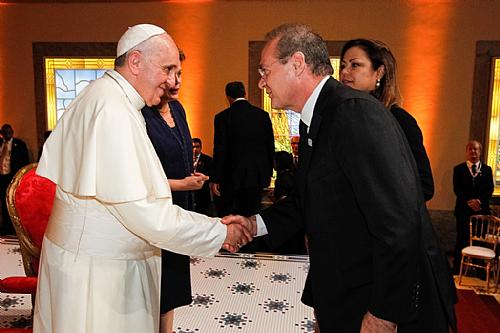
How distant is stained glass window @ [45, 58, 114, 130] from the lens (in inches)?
344

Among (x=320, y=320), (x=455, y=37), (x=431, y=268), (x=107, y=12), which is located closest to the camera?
(x=431, y=268)

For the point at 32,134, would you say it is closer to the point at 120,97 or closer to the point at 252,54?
the point at 252,54

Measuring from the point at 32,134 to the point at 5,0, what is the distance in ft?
7.56

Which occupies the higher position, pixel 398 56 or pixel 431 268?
→ pixel 398 56

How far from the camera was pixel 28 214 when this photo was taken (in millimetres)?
2422

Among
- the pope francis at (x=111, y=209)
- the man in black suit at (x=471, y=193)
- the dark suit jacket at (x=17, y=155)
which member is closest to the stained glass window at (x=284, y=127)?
the man in black suit at (x=471, y=193)

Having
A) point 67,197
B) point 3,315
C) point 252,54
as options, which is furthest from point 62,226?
point 252,54

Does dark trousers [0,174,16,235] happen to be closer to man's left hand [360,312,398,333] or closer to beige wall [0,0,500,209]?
beige wall [0,0,500,209]

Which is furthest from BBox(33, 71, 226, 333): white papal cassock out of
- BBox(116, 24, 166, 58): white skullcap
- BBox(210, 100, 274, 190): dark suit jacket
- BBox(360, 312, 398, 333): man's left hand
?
BBox(210, 100, 274, 190): dark suit jacket

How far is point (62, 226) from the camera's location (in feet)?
6.32

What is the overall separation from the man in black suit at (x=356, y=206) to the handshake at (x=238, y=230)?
564mm

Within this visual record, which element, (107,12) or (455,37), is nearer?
(455,37)

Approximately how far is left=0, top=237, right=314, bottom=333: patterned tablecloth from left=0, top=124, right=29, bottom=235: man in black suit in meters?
4.18

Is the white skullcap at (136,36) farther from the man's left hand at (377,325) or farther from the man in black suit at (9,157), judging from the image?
the man in black suit at (9,157)
